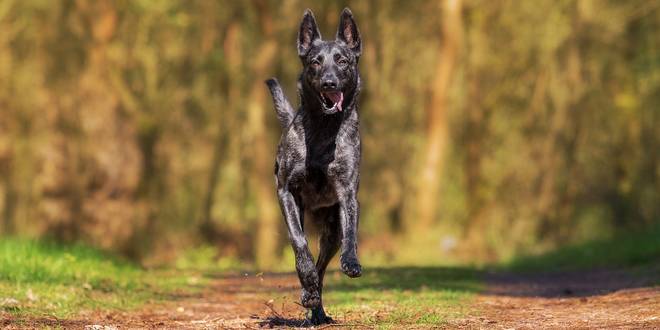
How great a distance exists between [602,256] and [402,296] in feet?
33.6

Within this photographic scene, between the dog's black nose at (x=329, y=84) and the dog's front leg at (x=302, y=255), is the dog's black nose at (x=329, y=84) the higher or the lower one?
the higher one

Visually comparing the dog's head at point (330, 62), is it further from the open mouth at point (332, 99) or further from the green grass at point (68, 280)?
the green grass at point (68, 280)

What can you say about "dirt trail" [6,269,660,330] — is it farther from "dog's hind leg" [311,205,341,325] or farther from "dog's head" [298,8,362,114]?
"dog's head" [298,8,362,114]

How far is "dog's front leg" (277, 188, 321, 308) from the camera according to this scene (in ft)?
29.1

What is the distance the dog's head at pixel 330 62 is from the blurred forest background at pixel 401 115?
15580 millimetres

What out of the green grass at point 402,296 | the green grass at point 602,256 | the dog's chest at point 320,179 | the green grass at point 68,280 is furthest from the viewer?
the green grass at point 602,256

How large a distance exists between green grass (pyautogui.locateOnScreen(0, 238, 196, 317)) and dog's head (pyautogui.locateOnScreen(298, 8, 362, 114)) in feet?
10.6

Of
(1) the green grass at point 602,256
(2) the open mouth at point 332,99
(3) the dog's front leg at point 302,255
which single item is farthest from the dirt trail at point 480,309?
(1) the green grass at point 602,256

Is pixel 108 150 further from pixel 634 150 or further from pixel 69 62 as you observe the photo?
pixel 634 150

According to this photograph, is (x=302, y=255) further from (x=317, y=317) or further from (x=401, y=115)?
(x=401, y=115)

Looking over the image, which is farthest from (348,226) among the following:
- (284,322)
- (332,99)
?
(284,322)

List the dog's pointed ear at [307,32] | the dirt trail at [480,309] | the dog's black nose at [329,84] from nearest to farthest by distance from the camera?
the dog's black nose at [329,84]
the dirt trail at [480,309]
the dog's pointed ear at [307,32]

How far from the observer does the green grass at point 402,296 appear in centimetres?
1007

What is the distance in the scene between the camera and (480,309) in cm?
1109
